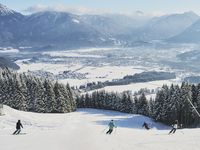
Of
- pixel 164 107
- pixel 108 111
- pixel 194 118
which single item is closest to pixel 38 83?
pixel 108 111

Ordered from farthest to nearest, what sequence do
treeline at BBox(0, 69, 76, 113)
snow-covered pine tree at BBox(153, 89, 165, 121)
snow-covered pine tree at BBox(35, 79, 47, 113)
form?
snow-covered pine tree at BBox(35, 79, 47, 113)
treeline at BBox(0, 69, 76, 113)
snow-covered pine tree at BBox(153, 89, 165, 121)

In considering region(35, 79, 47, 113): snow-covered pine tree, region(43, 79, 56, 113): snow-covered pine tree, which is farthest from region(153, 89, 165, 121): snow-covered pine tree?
region(35, 79, 47, 113): snow-covered pine tree

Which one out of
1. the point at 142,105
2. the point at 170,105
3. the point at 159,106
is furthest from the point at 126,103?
the point at 170,105

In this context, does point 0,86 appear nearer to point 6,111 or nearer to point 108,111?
point 6,111

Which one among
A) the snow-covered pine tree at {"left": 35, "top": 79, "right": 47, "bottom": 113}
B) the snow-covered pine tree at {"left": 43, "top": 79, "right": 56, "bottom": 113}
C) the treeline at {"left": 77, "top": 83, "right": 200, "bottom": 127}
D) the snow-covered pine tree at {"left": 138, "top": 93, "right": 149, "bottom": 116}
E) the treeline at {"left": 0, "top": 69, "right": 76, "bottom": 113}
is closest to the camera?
the treeline at {"left": 77, "top": 83, "right": 200, "bottom": 127}

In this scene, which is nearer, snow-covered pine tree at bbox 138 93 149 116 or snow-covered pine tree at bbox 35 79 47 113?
snow-covered pine tree at bbox 35 79 47 113

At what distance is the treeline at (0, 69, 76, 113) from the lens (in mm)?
102812

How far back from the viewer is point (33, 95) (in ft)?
350

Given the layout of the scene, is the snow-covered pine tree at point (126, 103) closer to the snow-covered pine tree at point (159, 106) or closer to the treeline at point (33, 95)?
the treeline at point (33, 95)

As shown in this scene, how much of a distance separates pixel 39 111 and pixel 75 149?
72.4 m

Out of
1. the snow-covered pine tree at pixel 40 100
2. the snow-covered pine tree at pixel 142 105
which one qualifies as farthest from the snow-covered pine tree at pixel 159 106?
the snow-covered pine tree at pixel 40 100

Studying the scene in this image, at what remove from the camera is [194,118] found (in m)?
80.8

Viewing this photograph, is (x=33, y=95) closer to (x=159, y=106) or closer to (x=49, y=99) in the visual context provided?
(x=49, y=99)

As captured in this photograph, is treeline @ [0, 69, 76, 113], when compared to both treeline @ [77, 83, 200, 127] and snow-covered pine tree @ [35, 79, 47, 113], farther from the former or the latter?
treeline @ [77, 83, 200, 127]
